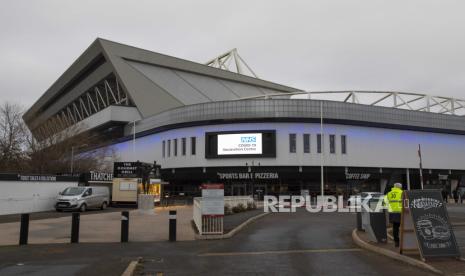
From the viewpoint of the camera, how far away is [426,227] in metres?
11.8

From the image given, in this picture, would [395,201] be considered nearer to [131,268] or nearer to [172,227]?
[131,268]

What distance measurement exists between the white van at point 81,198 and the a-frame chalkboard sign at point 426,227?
1049 inches

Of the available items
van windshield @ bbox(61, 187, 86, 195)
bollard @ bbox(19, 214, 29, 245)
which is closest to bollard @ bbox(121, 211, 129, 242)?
bollard @ bbox(19, 214, 29, 245)

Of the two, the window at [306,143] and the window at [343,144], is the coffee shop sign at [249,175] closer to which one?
the window at [306,143]

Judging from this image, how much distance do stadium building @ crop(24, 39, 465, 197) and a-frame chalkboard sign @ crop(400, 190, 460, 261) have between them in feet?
159

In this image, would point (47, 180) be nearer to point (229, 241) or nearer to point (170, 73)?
point (229, 241)

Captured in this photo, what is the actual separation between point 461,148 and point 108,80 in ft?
182

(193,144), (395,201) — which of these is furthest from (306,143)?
(395,201)

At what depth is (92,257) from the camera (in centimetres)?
1358

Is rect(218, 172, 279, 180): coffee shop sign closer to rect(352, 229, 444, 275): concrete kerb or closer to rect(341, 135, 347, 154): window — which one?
rect(341, 135, 347, 154): window

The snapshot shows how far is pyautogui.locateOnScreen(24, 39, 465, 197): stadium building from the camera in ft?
210

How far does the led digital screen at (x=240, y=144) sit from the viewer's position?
63594mm

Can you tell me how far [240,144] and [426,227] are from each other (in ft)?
172

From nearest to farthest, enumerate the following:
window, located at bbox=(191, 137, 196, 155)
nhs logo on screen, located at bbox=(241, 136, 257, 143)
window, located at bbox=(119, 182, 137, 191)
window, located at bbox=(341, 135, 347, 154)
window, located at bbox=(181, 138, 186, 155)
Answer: window, located at bbox=(119, 182, 137, 191) → nhs logo on screen, located at bbox=(241, 136, 257, 143) → window, located at bbox=(341, 135, 347, 154) → window, located at bbox=(191, 137, 196, 155) → window, located at bbox=(181, 138, 186, 155)
